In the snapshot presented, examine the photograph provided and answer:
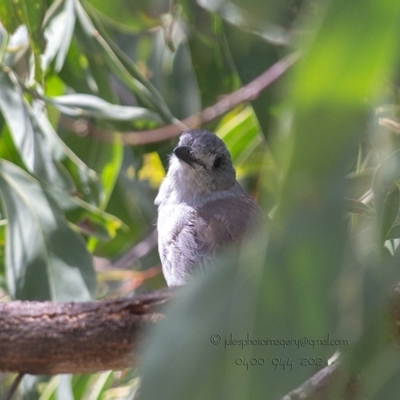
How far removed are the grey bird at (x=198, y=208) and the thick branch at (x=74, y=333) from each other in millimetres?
840

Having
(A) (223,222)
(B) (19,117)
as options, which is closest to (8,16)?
(B) (19,117)

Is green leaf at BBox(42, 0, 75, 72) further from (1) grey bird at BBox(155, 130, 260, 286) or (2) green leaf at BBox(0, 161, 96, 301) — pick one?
(1) grey bird at BBox(155, 130, 260, 286)

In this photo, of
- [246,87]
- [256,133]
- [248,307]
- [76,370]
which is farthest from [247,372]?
[256,133]

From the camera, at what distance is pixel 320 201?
95cm

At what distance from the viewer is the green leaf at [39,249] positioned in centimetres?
273

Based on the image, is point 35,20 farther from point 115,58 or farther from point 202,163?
point 202,163

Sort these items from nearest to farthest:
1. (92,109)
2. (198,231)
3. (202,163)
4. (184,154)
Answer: (92,109) < (198,231) < (184,154) < (202,163)

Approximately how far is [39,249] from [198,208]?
870mm

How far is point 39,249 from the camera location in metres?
2.79

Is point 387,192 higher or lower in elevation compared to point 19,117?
lower

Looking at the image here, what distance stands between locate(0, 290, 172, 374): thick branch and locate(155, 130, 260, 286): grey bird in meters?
0.84

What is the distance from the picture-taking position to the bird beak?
329 cm

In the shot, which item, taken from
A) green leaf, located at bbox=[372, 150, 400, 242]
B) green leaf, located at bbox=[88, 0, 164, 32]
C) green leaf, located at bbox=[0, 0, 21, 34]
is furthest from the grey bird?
green leaf, located at bbox=[372, 150, 400, 242]

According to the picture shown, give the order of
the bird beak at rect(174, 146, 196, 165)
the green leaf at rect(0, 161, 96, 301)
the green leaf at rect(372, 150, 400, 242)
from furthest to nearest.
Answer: the bird beak at rect(174, 146, 196, 165) < the green leaf at rect(0, 161, 96, 301) < the green leaf at rect(372, 150, 400, 242)
